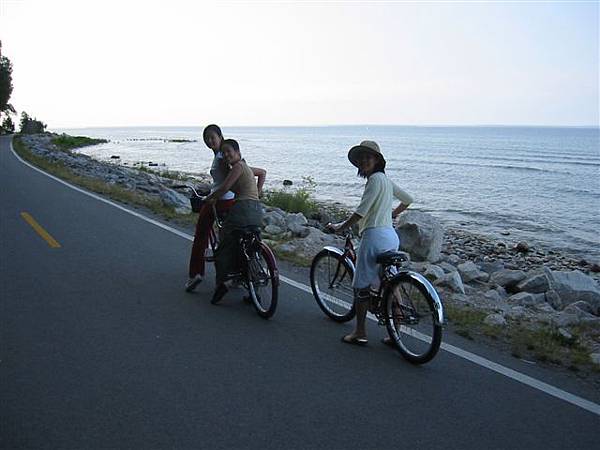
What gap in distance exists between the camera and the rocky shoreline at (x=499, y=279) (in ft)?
22.0

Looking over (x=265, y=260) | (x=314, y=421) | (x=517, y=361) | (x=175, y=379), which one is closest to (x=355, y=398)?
(x=314, y=421)

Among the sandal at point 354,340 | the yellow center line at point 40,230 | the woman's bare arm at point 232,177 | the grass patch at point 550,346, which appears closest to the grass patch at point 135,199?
the yellow center line at point 40,230

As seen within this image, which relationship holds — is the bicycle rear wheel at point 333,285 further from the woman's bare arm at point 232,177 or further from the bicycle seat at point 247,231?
the woman's bare arm at point 232,177

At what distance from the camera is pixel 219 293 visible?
6.73m

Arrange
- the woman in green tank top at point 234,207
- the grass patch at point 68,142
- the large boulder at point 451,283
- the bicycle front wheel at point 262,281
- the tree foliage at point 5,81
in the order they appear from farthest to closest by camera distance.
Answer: the tree foliage at point 5,81
the grass patch at point 68,142
the large boulder at point 451,283
the woman in green tank top at point 234,207
the bicycle front wheel at point 262,281

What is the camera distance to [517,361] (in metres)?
5.42

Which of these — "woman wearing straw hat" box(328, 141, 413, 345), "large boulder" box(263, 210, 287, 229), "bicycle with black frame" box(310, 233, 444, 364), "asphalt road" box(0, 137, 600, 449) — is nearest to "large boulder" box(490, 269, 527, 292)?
"large boulder" box(263, 210, 287, 229)

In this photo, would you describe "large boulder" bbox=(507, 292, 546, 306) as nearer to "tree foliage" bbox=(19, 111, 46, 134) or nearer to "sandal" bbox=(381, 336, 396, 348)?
"sandal" bbox=(381, 336, 396, 348)

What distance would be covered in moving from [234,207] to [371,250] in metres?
1.82

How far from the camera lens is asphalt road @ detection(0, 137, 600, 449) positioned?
3.91m

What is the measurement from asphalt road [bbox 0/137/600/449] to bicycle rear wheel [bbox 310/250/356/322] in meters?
0.19

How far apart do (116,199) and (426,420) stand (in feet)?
44.3

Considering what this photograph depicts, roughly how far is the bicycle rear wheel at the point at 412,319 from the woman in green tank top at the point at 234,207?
1.90 meters

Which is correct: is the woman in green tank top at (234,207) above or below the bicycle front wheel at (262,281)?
above
